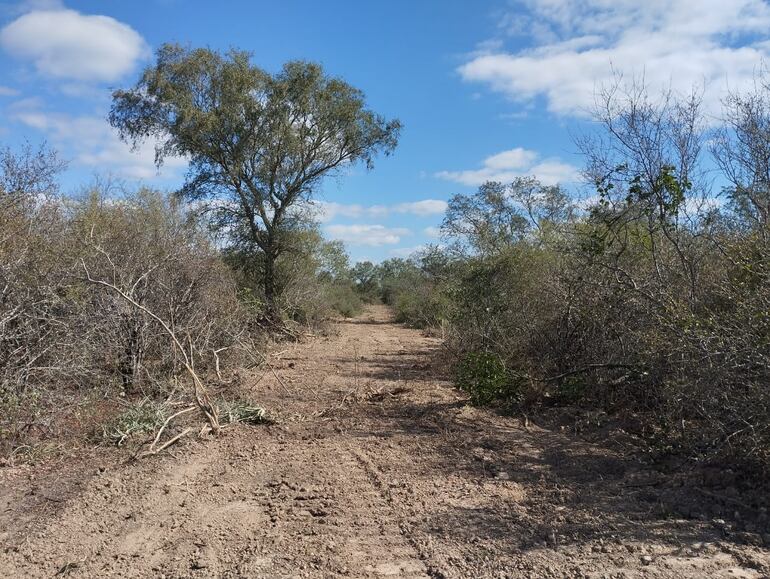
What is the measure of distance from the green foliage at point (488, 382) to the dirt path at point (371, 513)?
0.87 meters

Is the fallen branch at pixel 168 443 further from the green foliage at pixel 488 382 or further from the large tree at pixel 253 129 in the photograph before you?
the large tree at pixel 253 129

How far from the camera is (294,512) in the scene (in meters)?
4.31

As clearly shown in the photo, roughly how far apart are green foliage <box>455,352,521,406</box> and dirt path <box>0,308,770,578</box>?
87 centimetres

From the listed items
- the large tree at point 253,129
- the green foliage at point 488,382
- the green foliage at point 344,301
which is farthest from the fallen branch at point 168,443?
the green foliage at point 344,301

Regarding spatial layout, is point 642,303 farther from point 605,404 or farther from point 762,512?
point 762,512

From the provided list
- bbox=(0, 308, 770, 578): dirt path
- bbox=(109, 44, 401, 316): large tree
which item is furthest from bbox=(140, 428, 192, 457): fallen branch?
bbox=(109, 44, 401, 316): large tree

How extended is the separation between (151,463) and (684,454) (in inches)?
192

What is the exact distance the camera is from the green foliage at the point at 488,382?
756cm

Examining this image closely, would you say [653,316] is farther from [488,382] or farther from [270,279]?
[270,279]

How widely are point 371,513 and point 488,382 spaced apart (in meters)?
3.64

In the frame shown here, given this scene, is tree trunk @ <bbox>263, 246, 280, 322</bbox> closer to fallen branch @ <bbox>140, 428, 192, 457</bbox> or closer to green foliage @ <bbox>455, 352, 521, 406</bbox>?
green foliage @ <bbox>455, 352, 521, 406</bbox>

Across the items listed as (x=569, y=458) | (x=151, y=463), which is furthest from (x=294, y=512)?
(x=569, y=458)

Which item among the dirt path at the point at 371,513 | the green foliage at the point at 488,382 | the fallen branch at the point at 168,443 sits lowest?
the dirt path at the point at 371,513

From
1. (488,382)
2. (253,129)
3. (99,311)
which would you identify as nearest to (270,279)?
(253,129)
